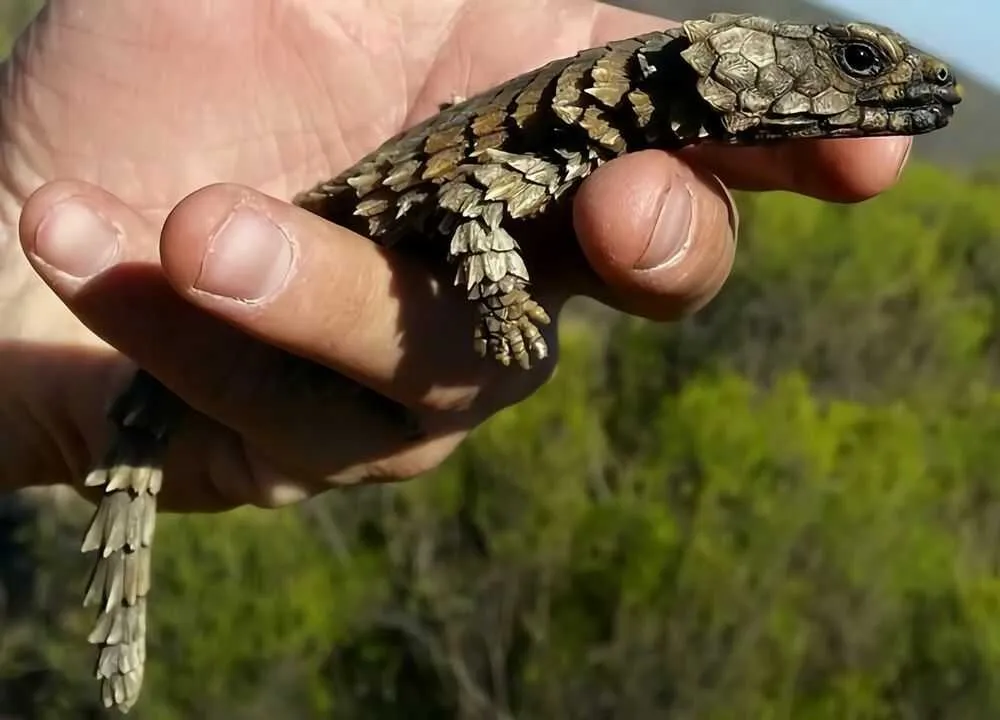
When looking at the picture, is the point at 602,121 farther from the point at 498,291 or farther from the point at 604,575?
the point at 604,575

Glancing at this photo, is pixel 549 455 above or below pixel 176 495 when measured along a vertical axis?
below

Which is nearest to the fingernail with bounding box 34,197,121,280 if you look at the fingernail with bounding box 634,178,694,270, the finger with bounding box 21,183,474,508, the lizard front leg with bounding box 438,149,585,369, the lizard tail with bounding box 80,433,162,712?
the finger with bounding box 21,183,474,508

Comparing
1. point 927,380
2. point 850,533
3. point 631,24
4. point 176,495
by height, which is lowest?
point 927,380

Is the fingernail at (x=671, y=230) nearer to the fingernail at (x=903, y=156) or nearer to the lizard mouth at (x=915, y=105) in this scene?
the lizard mouth at (x=915, y=105)

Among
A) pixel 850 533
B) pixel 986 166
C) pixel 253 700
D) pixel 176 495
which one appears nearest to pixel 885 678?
pixel 850 533

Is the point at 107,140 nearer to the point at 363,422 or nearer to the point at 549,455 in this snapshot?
the point at 363,422
